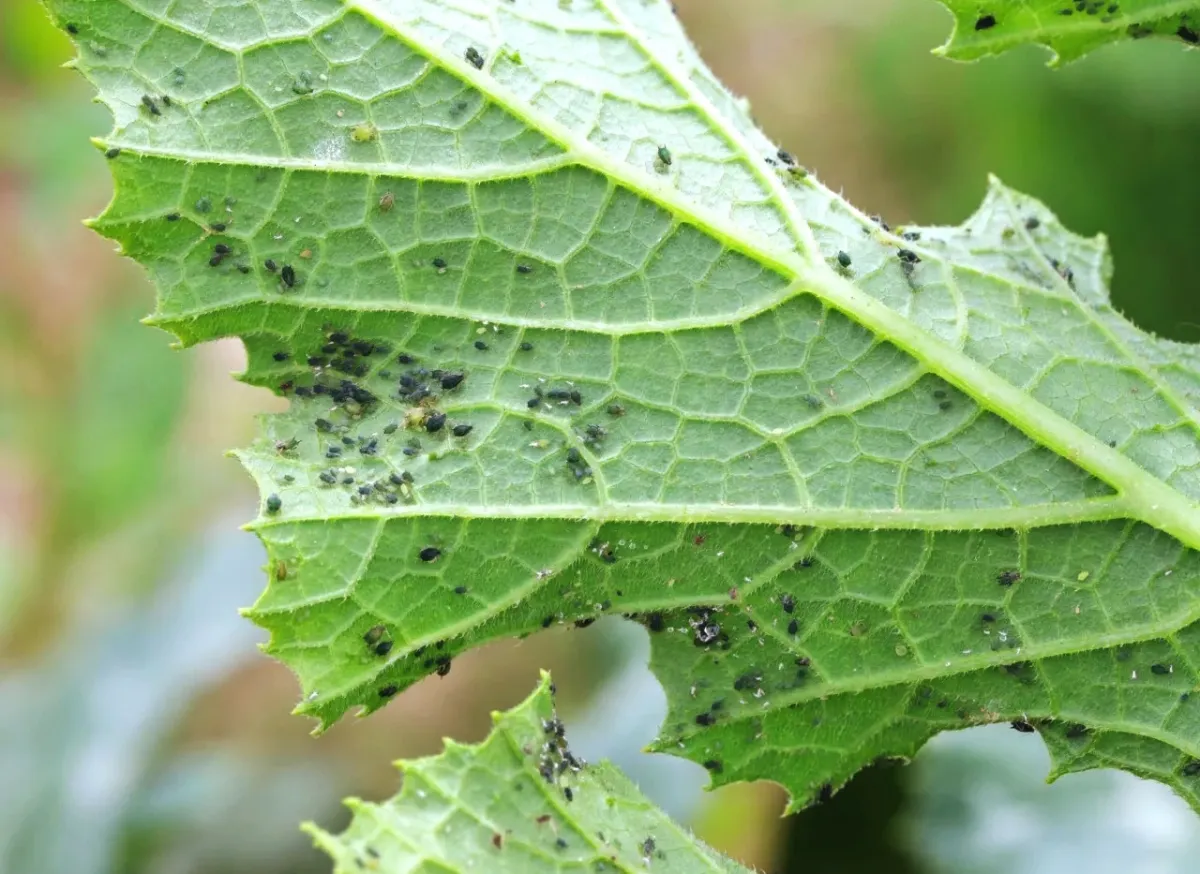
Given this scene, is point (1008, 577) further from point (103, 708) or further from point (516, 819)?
point (103, 708)

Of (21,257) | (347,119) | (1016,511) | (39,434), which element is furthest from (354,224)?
(21,257)

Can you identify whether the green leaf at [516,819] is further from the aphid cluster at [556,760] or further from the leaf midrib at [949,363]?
the leaf midrib at [949,363]

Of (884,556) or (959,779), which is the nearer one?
(884,556)

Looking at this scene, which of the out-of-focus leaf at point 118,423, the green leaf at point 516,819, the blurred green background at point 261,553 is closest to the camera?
Result: the green leaf at point 516,819

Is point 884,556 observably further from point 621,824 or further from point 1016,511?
point 621,824

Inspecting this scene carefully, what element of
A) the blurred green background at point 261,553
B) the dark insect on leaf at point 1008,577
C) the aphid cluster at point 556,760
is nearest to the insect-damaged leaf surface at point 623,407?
the dark insect on leaf at point 1008,577

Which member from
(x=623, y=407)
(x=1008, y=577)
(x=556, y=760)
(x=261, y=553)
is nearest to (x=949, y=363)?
(x=1008, y=577)
